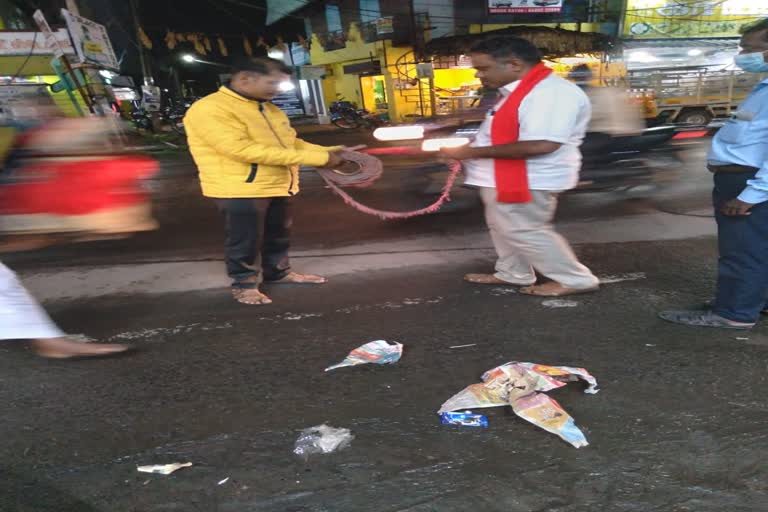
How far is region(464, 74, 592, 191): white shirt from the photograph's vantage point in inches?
109

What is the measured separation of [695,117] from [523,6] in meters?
11.3

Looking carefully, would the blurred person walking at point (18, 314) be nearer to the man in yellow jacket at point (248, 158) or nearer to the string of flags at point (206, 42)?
the man in yellow jacket at point (248, 158)

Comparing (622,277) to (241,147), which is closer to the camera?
(241,147)

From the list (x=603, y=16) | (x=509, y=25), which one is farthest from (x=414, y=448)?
(x=603, y=16)

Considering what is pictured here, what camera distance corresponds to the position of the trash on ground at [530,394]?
2.06 meters

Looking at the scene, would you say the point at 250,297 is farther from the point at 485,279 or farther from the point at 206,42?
the point at 206,42

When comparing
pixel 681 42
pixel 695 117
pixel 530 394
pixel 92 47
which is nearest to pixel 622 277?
pixel 530 394

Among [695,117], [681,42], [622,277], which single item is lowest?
[695,117]

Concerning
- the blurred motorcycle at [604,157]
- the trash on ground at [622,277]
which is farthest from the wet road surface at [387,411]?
the blurred motorcycle at [604,157]

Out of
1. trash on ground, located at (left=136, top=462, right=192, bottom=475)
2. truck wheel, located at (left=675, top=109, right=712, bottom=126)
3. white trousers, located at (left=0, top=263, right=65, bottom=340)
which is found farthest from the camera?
truck wheel, located at (left=675, top=109, right=712, bottom=126)

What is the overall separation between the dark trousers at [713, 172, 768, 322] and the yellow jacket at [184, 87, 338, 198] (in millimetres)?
2305

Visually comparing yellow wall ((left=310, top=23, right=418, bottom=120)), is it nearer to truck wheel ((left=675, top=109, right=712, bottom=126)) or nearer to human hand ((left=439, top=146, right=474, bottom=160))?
truck wheel ((left=675, top=109, right=712, bottom=126))

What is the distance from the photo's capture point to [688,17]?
66.6 ft

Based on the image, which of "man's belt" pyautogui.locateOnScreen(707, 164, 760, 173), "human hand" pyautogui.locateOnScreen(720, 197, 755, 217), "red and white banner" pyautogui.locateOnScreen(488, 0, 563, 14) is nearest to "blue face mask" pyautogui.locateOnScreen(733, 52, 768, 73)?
"man's belt" pyautogui.locateOnScreen(707, 164, 760, 173)
